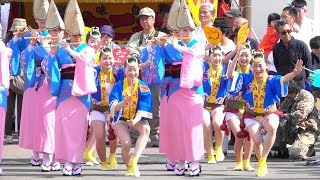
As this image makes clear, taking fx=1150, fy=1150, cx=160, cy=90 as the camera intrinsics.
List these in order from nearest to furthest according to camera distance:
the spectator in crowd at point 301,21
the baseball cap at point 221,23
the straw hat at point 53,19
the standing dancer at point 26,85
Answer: the straw hat at point 53,19 → the standing dancer at point 26,85 → the baseball cap at point 221,23 → the spectator in crowd at point 301,21

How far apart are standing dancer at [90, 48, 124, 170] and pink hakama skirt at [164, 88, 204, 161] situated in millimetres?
757

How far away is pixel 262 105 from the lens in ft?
42.9

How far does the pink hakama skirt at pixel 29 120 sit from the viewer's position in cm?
1387

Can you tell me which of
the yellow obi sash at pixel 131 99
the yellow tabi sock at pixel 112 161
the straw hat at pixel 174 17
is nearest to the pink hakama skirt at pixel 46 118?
the yellow tabi sock at pixel 112 161

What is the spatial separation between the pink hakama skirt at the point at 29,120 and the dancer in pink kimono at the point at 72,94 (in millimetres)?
868

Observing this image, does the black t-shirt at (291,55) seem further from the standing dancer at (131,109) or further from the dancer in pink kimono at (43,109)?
the dancer in pink kimono at (43,109)

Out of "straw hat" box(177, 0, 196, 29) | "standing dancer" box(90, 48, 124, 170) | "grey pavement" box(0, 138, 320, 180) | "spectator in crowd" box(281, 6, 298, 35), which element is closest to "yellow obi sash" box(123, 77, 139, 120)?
"standing dancer" box(90, 48, 124, 170)

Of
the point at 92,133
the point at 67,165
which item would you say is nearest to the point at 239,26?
the point at 92,133

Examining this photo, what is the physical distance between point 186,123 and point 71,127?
1299mm

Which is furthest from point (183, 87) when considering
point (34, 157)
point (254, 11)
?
point (254, 11)

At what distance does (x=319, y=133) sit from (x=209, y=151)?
149 cm

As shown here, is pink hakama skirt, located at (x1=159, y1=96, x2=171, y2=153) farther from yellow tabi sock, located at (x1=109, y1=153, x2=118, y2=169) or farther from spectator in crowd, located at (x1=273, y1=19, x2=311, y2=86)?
spectator in crowd, located at (x1=273, y1=19, x2=311, y2=86)

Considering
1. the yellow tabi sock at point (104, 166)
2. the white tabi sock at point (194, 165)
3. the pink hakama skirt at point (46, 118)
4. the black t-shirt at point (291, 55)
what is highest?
the black t-shirt at point (291, 55)

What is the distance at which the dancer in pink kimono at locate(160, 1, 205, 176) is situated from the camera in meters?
12.9
